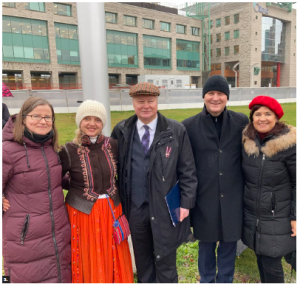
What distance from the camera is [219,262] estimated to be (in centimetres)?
270

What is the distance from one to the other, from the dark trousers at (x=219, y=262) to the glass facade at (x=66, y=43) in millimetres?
33144

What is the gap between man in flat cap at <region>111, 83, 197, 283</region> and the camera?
2.34 metres

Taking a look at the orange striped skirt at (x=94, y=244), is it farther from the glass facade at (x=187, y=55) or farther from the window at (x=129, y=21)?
the glass facade at (x=187, y=55)

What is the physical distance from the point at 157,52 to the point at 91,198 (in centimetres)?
3904

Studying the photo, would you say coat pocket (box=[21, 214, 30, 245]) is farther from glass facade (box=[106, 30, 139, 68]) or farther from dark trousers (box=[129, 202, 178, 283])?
glass facade (box=[106, 30, 139, 68])

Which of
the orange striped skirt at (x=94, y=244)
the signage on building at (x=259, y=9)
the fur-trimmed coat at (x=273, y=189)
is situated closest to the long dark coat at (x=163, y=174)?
the orange striped skirt at (x=94, y=244)

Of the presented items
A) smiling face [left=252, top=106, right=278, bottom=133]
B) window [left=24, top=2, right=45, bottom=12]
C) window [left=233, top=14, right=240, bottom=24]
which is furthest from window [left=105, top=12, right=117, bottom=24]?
smiling face [left=252, top=106, right=278, bottom=133]

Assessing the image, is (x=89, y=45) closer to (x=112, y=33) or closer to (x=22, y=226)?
(x=22, y=226)

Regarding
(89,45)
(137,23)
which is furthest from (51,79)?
(89,45)

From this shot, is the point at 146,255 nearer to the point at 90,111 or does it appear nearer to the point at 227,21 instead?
the point at 90,111

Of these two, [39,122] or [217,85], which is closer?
[39,122]

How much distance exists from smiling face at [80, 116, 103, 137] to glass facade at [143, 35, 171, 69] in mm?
37262

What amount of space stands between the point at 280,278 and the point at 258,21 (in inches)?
1899

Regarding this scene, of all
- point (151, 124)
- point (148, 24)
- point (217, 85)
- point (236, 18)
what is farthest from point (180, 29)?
point (151, 124)
